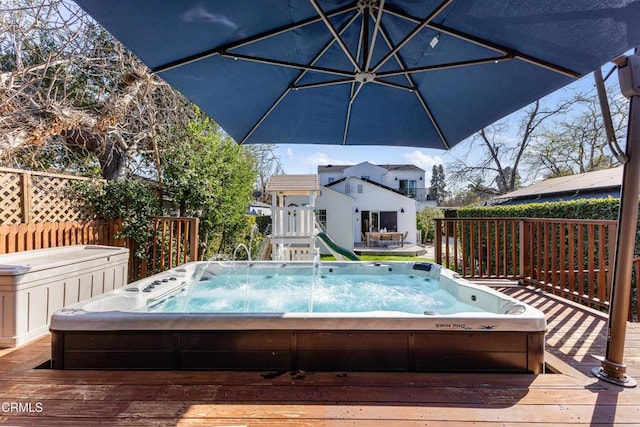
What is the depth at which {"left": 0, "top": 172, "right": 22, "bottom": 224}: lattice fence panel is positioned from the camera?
3.21 metres

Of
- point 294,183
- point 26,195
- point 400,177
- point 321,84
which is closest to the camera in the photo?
point 321,84

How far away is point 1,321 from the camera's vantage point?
7.80ft

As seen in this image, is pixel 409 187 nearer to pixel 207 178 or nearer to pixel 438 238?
pixel 438 238

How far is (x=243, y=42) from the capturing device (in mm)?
2086

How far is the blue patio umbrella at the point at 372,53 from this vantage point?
5.73ft

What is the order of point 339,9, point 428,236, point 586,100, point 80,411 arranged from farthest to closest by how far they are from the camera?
1. point 428,236
2. point 586,100
3. point 339,9
4. point 80,411

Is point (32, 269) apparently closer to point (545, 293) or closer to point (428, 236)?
point (545, 293)

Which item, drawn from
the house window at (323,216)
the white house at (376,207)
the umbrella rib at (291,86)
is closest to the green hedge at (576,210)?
the umbrella rib at (291,86)

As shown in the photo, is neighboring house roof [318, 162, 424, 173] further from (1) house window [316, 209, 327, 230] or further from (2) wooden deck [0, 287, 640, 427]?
(2) wooden deck [0, 287, 640, 427]

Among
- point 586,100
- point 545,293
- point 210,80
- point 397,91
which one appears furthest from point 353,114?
point 586,100

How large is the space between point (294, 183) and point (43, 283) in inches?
239

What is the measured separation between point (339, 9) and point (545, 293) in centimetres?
413

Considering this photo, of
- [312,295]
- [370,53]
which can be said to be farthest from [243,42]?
[312,295]

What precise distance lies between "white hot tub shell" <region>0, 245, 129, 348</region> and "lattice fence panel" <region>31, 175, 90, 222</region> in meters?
0.67
